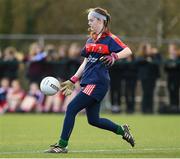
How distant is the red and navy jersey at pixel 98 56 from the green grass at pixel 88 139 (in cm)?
106

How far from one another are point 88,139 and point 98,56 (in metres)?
3.08

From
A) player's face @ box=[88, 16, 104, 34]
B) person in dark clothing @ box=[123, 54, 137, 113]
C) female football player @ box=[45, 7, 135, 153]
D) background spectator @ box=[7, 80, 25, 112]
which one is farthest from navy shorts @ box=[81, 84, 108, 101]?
background spectator @ box=[7, 80, 25, 112]

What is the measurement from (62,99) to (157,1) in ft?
30.6

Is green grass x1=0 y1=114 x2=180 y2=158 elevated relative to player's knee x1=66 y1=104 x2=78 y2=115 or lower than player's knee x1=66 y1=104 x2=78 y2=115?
lower

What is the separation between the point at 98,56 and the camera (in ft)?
40.3

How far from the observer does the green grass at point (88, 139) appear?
11.9m

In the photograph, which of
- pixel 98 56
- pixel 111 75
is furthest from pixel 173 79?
pixel 98 56

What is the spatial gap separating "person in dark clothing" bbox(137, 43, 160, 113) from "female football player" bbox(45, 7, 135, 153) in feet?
40.4

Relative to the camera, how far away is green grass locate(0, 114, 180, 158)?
11.9 m

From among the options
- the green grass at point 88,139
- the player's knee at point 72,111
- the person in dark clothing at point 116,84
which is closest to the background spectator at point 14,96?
the person in dark clothing at point 116,84

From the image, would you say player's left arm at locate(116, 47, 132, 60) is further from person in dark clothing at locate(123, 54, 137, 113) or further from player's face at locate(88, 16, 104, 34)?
person in dark clothing at locate(123, 54, 137, 113)

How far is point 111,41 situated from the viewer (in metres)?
12.3

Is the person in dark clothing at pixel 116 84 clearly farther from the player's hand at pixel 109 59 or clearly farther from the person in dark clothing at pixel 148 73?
the player's hand at pixel 109 59

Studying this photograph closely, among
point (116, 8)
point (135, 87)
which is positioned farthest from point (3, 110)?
point (116, 8)
